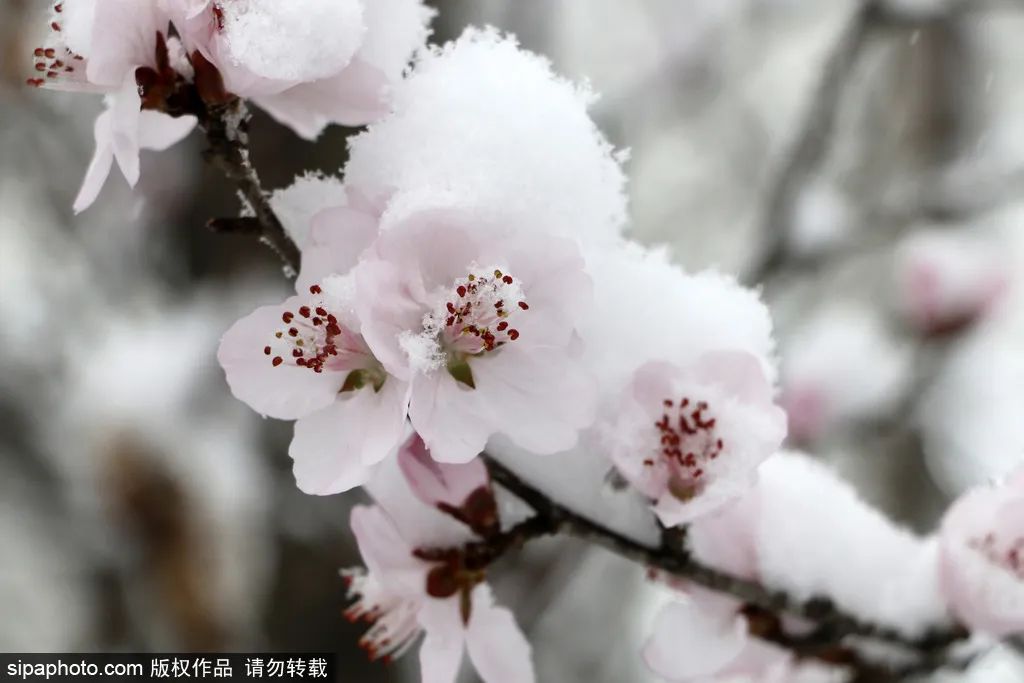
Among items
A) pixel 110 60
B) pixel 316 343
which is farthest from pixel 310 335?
pixel 110 60

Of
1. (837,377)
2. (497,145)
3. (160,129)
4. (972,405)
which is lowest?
(497,145)

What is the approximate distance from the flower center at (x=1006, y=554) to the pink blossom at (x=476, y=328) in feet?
1.53

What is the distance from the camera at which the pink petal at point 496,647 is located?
0.74 meters

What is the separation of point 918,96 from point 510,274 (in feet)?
11.2

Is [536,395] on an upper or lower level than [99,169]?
lower

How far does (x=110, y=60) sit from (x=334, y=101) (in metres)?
0.16

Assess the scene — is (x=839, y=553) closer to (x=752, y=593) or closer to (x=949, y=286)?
(x=752, y=593)

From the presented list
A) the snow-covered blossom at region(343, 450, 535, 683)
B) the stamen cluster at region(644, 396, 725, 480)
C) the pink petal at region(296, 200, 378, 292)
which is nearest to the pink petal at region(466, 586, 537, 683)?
the snow-covered blossom at region(343, 450, 535, 683)

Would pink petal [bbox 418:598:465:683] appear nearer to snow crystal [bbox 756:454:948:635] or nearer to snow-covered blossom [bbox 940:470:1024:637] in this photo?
snow crystal [bbox 756:454:948:635]

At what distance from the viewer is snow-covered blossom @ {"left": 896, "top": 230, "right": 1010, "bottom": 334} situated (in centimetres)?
263

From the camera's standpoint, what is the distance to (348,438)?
0.61 meters

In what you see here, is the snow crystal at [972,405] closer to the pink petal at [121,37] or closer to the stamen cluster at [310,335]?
the stamen cluster at [310,335]

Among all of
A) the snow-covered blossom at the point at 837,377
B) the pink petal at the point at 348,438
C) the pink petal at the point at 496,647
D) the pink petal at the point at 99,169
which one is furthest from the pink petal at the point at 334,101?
the snow-covered blossom at the point at 837,377

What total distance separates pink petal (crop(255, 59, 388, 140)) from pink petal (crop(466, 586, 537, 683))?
420 mm
